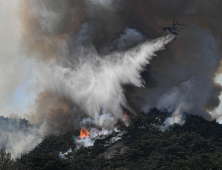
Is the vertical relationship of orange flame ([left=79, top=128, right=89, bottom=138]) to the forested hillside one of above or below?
above

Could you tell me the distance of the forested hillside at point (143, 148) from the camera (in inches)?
3442

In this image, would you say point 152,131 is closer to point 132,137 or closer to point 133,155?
point 132,137

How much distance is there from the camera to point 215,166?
7194 cm

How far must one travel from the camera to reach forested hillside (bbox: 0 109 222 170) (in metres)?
87.4

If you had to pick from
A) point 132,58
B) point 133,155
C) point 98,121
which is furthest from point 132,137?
point 132,58

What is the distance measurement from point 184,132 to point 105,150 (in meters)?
31.5

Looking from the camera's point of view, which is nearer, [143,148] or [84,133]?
[143,148]

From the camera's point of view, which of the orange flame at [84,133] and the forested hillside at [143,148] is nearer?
the forested hillside at [143,148]

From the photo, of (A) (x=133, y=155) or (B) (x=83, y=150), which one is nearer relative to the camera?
(A) (x=133, y=155)

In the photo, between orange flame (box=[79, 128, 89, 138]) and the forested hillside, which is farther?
orange flame (box=[79, 128, 89, 138])

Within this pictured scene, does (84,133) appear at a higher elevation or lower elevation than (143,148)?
higher

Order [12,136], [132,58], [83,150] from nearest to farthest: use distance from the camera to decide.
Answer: [83,150] < [132,58] < [12,136]

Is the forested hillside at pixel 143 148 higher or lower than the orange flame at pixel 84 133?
lower

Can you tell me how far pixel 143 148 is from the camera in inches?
4326
